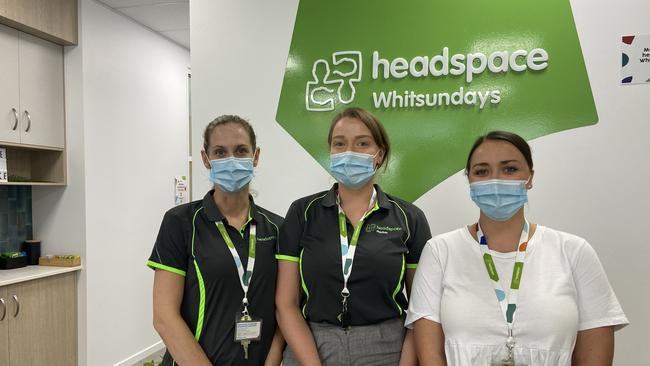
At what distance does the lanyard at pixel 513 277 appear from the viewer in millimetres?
1447

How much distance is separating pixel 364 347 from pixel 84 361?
3.22 metres

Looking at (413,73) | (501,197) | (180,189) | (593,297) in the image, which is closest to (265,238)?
(501,197)

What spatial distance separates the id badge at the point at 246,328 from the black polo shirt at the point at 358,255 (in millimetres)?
187

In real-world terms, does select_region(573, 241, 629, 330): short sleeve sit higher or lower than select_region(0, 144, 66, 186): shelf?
lower

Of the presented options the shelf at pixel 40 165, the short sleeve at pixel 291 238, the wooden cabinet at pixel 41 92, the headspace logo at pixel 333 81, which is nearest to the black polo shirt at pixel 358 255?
the short sleeve at pixel 291 238

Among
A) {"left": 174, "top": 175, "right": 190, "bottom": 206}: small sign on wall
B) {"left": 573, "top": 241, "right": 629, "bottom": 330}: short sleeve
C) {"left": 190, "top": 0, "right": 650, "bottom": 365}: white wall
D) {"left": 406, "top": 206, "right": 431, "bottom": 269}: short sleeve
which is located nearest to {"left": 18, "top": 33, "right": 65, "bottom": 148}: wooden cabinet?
{"left": 174, "top": 175, "right": 190, "bottom": 206}: small sign on wall

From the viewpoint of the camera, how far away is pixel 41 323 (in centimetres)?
343

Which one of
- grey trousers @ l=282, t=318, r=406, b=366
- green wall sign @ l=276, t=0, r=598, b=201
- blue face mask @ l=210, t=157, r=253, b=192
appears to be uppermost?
green wall sign @ l=276, t=0, r=598, b=201

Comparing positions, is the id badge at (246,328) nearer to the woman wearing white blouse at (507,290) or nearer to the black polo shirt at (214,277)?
the black polo shirt at (214,277)

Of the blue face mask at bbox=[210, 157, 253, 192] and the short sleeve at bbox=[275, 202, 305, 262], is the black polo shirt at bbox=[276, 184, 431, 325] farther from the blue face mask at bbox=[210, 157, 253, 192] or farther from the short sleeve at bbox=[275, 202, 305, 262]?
the blue face mask at bbox=[210, 157, 253, 192]

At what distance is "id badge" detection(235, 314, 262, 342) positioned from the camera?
1.65m

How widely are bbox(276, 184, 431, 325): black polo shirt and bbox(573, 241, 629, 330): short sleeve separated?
1.73ft

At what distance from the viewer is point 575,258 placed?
148 cm

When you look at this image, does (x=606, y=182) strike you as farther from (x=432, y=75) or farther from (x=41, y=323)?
(x=41, y=323)
